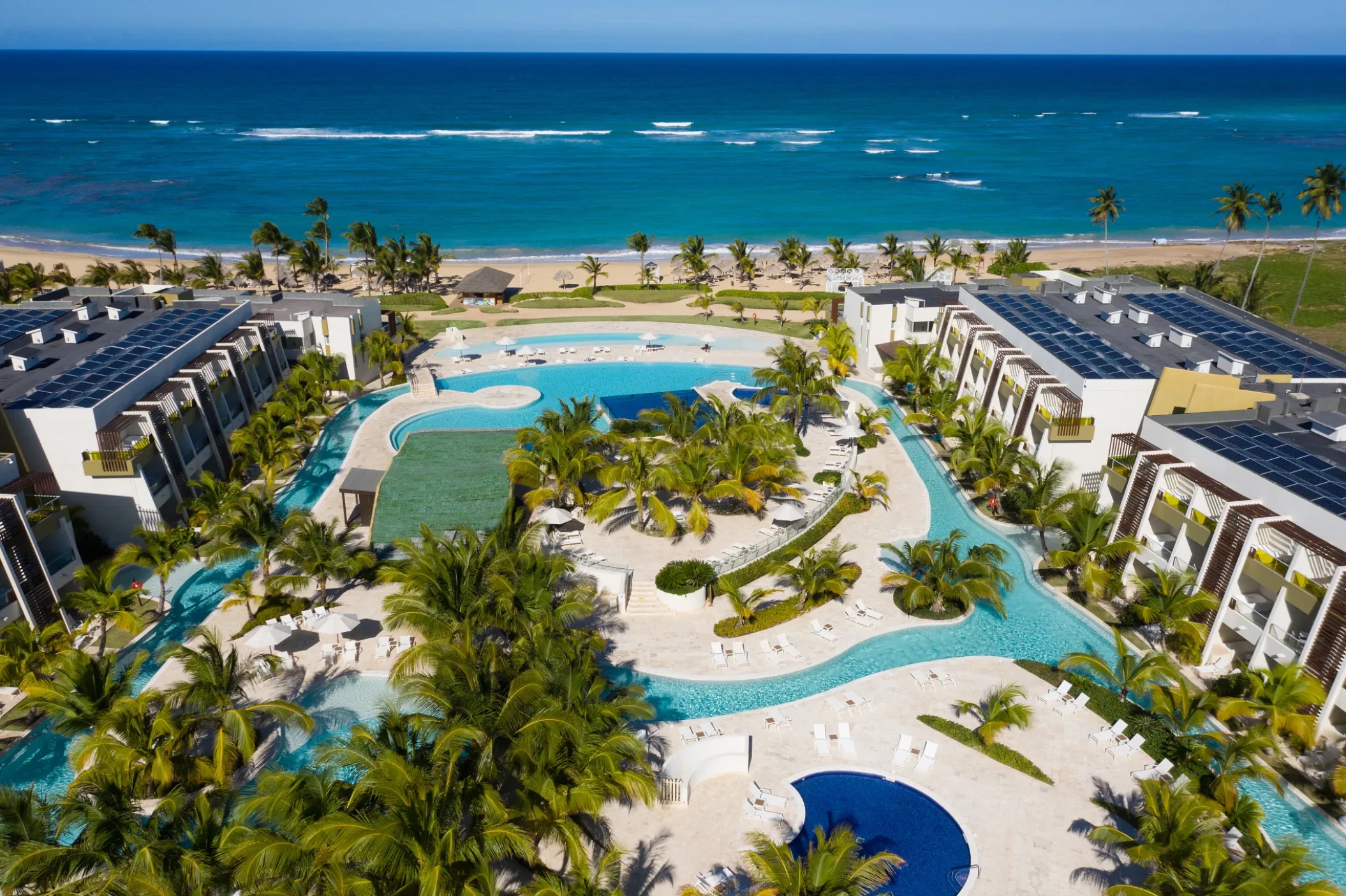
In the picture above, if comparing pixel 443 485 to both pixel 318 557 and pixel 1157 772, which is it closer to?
pixel 318 557

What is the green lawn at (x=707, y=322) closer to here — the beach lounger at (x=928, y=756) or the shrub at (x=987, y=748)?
the shrub at (x=987, y=748)

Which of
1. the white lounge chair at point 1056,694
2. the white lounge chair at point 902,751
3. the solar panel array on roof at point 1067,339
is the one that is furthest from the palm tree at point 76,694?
the solar panel array on roof at point 1067,339

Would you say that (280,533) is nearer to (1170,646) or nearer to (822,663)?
(822,663)

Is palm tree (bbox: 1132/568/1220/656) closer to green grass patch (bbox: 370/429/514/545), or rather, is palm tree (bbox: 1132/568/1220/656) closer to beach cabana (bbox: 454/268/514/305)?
green grass patch (bbox: 370/429/514/545)

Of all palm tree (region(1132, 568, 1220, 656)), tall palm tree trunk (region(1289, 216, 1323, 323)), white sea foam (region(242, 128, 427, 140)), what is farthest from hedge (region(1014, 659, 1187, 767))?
white sea foam (region(242, 128, 427, 140))

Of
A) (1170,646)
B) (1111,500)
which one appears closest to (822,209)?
(1111,500)

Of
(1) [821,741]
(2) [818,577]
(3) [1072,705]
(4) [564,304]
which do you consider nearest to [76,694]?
(1) [821,741]
